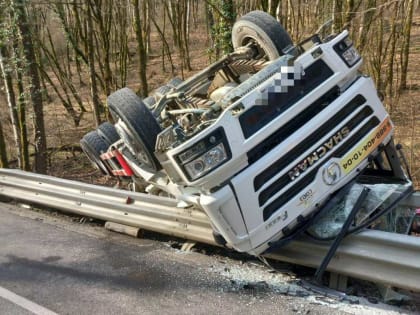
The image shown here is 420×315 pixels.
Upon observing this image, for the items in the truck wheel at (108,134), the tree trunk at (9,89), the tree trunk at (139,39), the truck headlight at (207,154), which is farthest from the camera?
the tree trunk at (139,39)

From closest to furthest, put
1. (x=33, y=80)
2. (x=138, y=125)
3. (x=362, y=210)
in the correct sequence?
(x=362, y=210) → (x=138, y=125) → (x=33, y=80)

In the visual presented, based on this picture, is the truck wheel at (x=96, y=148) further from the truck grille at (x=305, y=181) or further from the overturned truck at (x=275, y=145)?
the truck grille at (x=305, y=181)

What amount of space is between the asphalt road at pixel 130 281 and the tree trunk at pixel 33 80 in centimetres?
367

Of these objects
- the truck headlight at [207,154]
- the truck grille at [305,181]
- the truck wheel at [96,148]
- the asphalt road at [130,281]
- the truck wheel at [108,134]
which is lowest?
the asphalt road at [130,281]

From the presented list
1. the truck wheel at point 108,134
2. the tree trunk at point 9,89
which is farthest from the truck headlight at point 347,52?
the tree trunk at point 9,89

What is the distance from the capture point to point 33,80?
834 centimetres

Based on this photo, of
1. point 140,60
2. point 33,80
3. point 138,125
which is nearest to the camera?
point 138,125

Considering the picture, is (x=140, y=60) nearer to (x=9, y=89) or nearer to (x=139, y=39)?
(x=139, y=39)

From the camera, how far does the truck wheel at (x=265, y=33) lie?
433 cm

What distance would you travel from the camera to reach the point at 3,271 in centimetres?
441

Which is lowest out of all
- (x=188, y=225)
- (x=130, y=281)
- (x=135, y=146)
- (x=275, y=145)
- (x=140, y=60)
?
(x=130, y=281)

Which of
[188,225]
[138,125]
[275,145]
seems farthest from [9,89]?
[275,145]

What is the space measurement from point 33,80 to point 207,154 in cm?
617

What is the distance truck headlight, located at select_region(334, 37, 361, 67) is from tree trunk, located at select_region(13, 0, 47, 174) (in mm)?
6208
